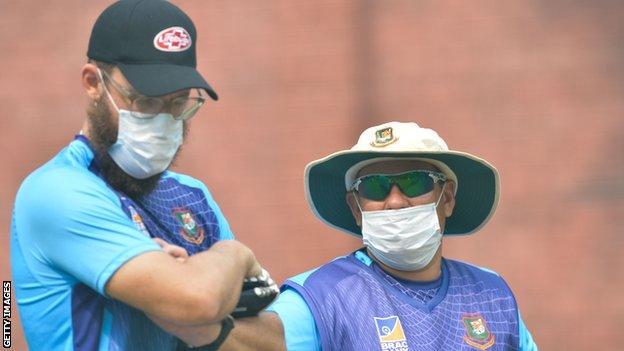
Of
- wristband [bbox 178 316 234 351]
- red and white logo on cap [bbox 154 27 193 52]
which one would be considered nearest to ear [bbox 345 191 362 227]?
wristband [bbox 178 316 234 351]

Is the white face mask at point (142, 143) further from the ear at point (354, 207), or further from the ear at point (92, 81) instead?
the ear at point (354, 207)

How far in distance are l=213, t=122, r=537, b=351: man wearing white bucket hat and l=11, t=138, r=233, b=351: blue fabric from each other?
629mm

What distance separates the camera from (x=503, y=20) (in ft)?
17.3

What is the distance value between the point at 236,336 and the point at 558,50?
2.99m

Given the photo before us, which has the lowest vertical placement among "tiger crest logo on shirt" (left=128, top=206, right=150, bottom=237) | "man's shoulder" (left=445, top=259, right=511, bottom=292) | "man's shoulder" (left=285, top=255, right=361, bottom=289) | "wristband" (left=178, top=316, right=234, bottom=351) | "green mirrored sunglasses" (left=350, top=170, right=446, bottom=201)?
"man's shoulder" (left=445, top=259, right=511, bottom=292)

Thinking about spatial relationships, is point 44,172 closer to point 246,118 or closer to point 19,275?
point 19,275

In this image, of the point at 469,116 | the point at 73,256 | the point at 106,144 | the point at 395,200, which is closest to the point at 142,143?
the point at 106,144

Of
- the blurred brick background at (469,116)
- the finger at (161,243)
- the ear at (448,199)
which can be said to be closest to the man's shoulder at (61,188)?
the finger at (161,243)

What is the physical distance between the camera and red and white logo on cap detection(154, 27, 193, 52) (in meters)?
2.62

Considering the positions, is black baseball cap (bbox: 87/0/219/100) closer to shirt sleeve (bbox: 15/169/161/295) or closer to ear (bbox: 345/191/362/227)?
shirt sleeve (bbox: 15/169/161/295)

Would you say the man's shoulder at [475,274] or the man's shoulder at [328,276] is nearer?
the man's shoulder at [328,276]

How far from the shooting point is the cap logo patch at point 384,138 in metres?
3.34

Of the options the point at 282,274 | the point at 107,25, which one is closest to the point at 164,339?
the point at 107,25

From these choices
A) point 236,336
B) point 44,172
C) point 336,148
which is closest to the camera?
point 44,172
